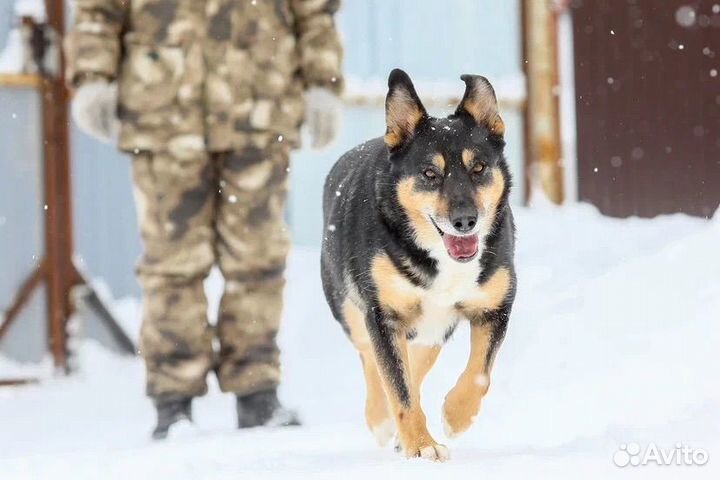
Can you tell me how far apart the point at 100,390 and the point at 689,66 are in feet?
13.8

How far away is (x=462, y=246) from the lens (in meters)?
3.59

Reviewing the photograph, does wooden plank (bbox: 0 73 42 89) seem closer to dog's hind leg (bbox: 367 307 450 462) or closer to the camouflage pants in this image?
the camouflage pants

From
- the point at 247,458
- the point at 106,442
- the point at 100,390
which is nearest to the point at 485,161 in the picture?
the point at 247,458

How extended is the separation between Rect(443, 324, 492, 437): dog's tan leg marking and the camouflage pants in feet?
4.30

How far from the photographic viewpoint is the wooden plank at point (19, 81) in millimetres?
6859

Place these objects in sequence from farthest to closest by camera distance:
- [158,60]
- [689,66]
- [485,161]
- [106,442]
Result: 1. [689,66]
2. [106,442]
3. [158,60]
4. [485,161]

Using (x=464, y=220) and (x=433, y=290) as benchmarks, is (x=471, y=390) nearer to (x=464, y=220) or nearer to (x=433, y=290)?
(x=433, y=290)

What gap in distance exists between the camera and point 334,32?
199 inches

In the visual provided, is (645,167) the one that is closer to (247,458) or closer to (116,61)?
(116,61)

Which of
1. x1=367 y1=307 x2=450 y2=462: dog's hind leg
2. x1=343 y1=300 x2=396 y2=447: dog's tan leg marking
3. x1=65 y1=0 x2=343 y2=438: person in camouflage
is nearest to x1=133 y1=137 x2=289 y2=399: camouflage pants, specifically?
x1=65 y1=0 x2=343 y2=438: person in camouflage

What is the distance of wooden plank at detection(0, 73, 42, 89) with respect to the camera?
6.86 meters

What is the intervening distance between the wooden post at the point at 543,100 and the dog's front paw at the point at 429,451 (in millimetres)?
4772

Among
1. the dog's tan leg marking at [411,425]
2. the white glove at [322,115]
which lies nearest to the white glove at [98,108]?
the white glove at [322,115]

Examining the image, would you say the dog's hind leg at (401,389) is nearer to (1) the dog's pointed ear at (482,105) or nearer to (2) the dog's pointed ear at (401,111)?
(2) the dog's pointed ear at (401,111)
